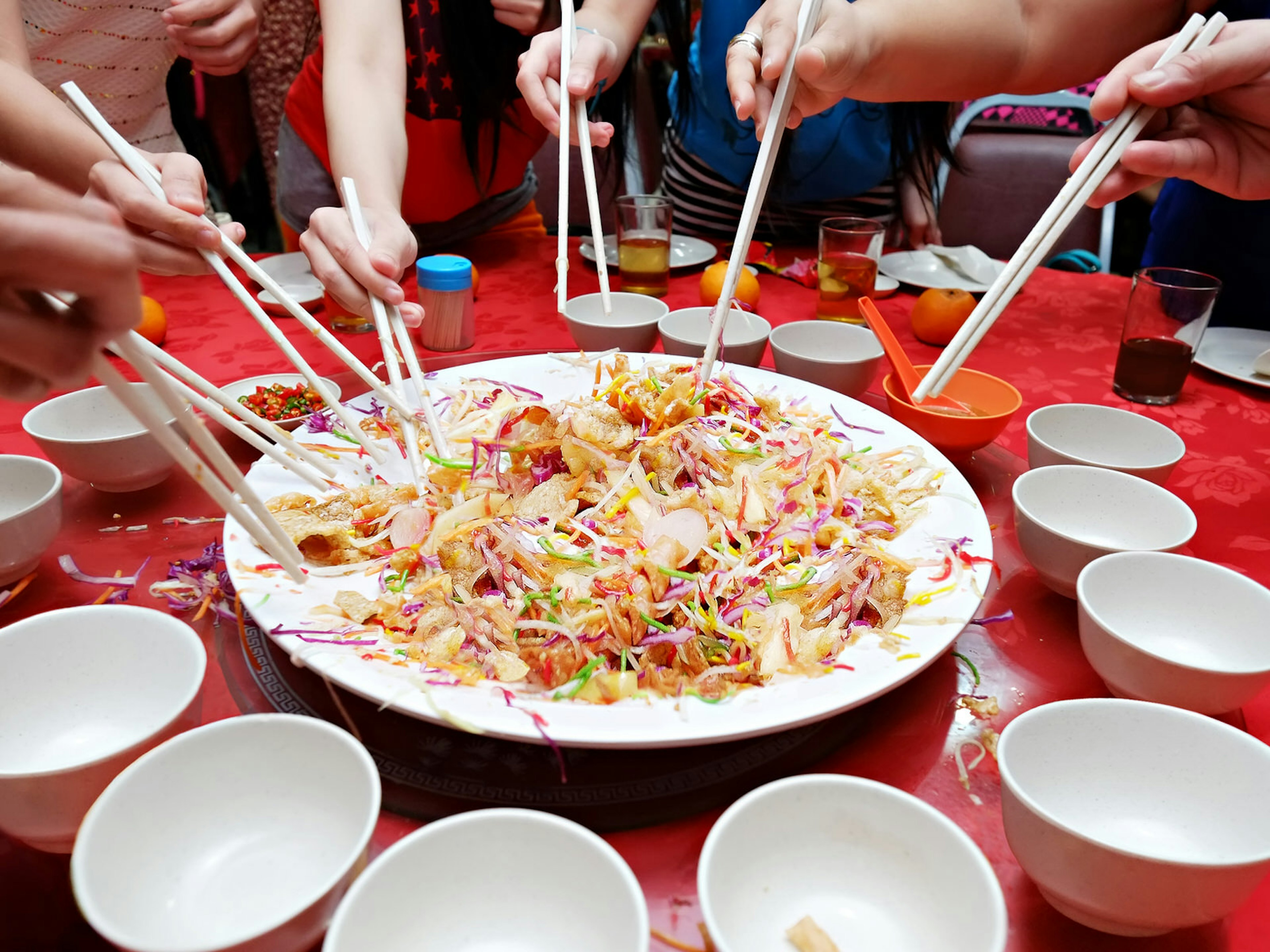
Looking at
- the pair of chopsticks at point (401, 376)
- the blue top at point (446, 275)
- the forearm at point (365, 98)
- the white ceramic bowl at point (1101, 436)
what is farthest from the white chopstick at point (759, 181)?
the forearm at point (365, 98)

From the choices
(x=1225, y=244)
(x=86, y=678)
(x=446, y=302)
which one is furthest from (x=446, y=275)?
(x=1225, y=244)

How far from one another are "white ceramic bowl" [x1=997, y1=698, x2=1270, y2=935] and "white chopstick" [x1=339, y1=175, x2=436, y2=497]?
2.91ft

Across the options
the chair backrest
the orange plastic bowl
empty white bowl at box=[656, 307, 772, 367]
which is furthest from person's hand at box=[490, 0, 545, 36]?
the chair backrest

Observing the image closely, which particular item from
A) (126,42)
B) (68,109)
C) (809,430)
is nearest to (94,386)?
(68,109)

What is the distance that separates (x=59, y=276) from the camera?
0.48m

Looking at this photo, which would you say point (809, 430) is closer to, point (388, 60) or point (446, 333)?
point (446, 333)

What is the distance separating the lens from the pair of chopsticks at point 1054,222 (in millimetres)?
1247

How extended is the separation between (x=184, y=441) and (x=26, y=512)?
0.53 meters

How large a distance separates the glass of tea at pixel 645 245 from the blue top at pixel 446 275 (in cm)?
55

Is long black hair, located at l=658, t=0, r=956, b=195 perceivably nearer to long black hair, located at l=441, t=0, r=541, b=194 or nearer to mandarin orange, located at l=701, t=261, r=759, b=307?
long black hair, located at l=441, t=0, r=541, b=194

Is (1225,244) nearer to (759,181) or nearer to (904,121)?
(904,121)

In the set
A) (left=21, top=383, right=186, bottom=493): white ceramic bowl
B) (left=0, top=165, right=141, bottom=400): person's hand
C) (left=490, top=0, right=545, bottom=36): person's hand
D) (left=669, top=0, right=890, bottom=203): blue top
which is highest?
(left=490, top=0, right=545, bottom=36): person's hand

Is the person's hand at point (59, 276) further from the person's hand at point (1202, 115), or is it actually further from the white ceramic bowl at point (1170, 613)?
the person's hand at point (1202, 115)

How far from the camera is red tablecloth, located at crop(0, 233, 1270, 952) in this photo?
2.42ft
